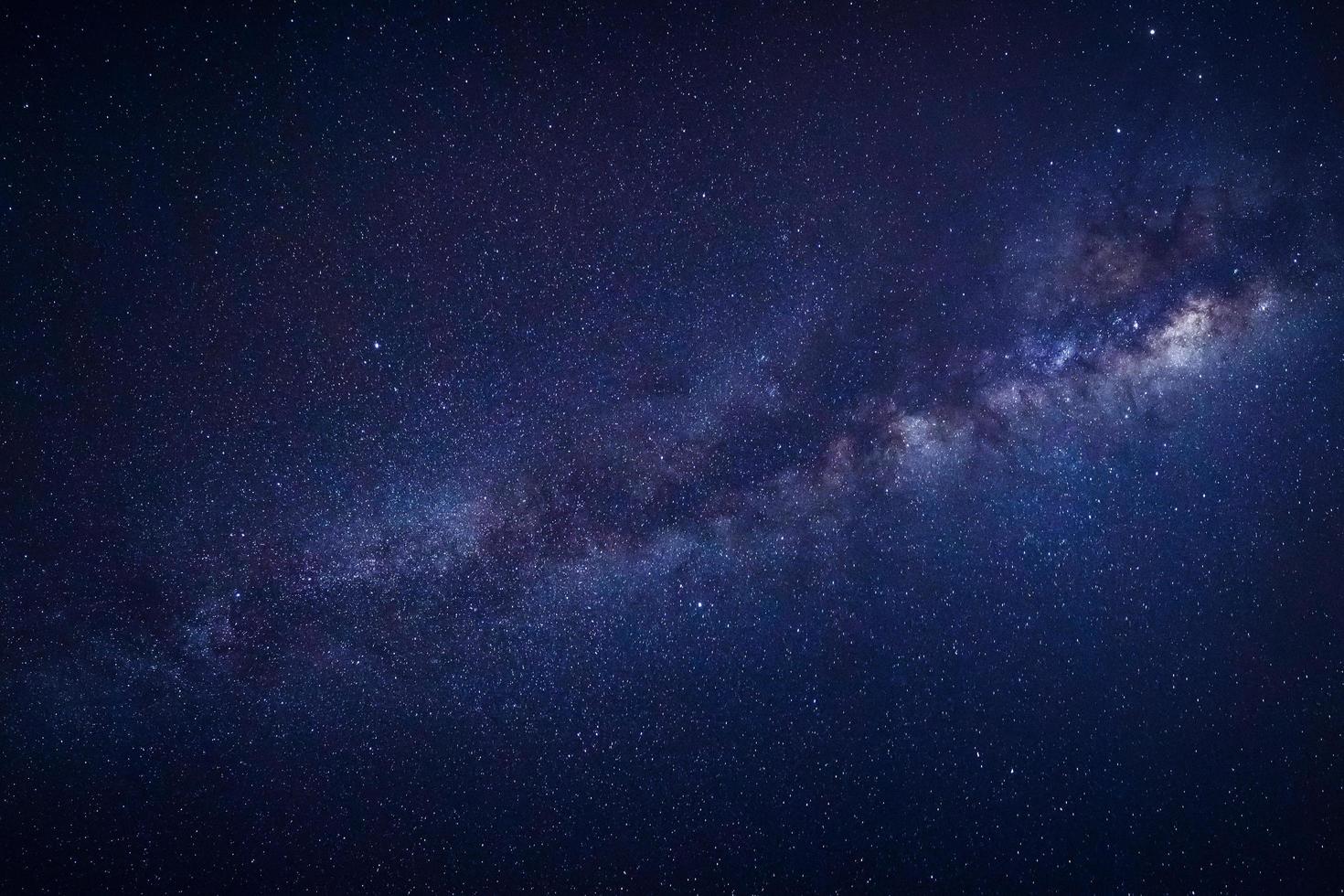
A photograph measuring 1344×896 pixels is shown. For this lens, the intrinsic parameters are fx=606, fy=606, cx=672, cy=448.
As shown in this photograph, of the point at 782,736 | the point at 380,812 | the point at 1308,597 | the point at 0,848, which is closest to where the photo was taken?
the point at 0,848

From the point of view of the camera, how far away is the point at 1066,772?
332 cm

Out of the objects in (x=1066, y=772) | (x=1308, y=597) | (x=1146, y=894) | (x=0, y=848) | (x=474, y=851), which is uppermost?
(x=0, y=848)

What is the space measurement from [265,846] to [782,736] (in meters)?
2.64

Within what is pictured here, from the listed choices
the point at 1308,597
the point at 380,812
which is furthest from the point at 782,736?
the point at 1308,597

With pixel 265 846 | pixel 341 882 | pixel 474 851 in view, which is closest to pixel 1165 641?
pixel 474 851

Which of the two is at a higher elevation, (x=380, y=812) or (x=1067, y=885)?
Result: (x=380, y=812)

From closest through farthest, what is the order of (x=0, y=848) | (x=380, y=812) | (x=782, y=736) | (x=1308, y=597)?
(x=0, y=848)
(x=380, y=812)
(x=782, y=736)
(x=1308, y=597)

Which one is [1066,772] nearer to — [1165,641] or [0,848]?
[1165,641]

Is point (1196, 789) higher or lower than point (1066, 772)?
lower

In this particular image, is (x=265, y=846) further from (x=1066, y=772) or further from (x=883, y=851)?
(x=1066, y=772)

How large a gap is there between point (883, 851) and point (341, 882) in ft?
9.19

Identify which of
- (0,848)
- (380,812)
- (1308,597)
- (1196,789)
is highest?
(0,848)

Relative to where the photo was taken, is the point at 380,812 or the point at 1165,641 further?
the point at 1165,641

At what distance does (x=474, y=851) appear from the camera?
122 inches
